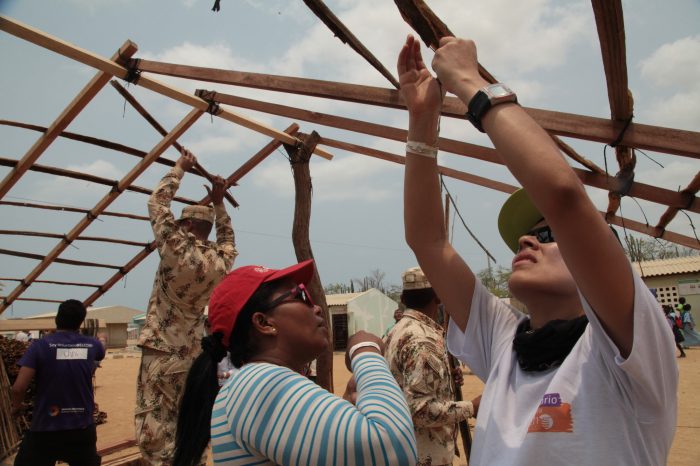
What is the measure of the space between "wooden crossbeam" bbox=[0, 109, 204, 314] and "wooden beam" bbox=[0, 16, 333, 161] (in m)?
0.23

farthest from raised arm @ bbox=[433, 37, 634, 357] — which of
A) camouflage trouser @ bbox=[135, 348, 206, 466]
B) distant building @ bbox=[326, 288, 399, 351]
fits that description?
distant building @ bbox=[326, 288, 399, 351]

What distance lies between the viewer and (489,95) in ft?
3.94

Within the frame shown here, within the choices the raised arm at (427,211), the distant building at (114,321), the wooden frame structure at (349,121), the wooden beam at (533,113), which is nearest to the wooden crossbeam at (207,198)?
the wooden frame structure at (349,121)

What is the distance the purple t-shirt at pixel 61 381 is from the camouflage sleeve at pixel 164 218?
1.45m

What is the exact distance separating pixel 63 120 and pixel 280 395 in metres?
3.41

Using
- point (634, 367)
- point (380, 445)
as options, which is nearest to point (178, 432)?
point (380, 445)

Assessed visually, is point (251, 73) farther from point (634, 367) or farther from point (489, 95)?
point (634, 367)

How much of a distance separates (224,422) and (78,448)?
351 cm

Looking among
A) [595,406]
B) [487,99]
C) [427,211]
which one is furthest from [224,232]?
[595,406]

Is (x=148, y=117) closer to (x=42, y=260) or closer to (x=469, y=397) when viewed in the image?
(x=42, y=260)

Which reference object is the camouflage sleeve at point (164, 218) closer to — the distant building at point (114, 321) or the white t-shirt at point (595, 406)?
the white t-shirt at point (595, 406)

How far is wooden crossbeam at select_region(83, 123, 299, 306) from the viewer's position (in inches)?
178

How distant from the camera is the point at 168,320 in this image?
12.6 ft

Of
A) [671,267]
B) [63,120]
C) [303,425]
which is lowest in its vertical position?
[303,425]
